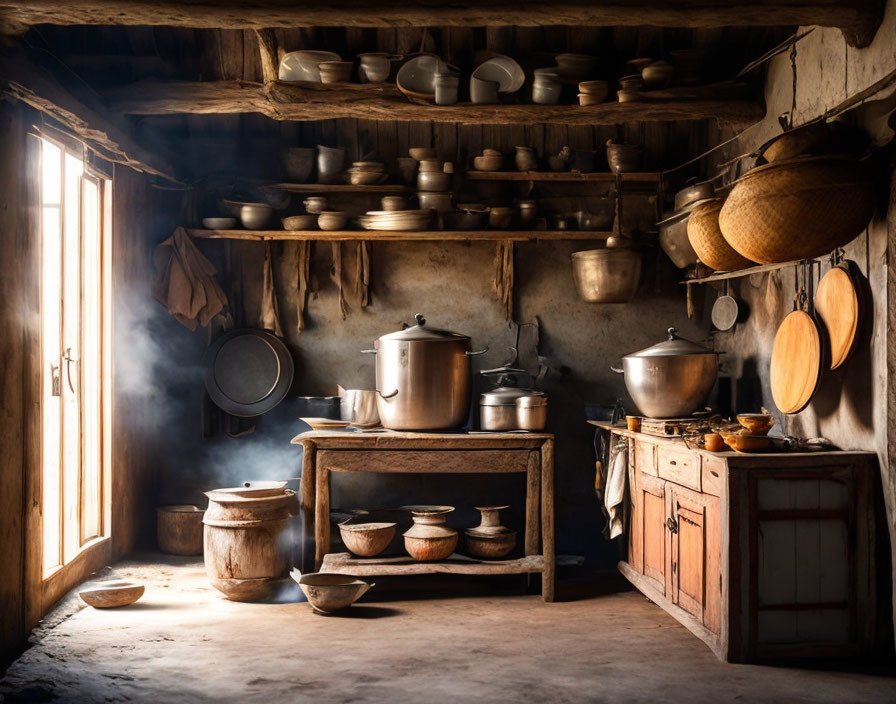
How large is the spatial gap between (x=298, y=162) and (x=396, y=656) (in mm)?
3602

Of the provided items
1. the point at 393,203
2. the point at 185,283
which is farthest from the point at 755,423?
the point at 185,283

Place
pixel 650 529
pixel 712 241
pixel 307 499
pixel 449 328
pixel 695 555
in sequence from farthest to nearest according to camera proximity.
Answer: pixel 449 328 → pixel 307 499 → pixel 650 529 → pixel 712 241 → pixel 695 555

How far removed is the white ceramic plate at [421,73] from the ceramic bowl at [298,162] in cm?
97

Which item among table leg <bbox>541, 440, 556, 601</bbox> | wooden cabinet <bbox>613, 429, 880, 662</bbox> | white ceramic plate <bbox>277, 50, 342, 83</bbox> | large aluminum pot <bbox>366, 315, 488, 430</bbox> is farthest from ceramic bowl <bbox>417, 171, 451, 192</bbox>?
wooden cabinet <bbox>613, 429, 880, 662</bbox>

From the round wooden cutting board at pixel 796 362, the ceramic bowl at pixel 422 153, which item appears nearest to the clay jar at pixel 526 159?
the ceramic bowl at pixel 422 153

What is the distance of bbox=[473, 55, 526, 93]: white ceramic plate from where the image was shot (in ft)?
18.3

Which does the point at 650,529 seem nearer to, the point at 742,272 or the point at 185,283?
the point at 742,272

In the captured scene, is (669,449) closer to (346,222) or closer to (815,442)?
(815,442)

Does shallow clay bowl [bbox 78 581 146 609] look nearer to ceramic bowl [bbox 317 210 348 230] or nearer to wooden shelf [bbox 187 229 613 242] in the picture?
wooden shelf [bbox 187 229 613 242]

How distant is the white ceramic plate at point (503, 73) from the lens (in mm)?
5566

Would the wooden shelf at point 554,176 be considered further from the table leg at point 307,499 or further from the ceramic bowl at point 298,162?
the table leg at point 307,499

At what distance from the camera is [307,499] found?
16.9 ft

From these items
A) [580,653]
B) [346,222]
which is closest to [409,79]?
[346,222]

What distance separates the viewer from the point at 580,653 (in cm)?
408
